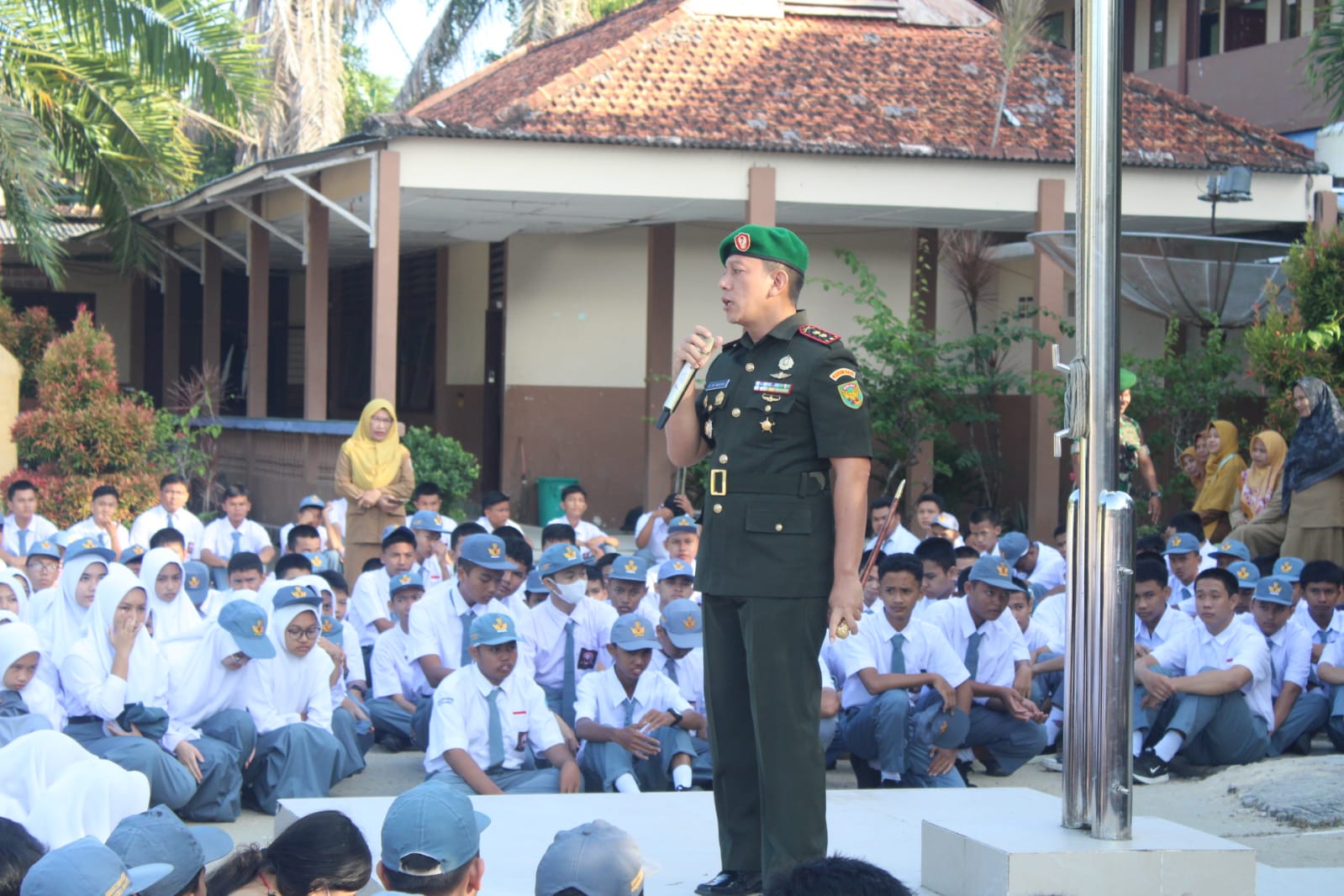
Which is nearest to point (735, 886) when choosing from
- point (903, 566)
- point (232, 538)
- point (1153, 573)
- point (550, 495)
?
point (903, 566)

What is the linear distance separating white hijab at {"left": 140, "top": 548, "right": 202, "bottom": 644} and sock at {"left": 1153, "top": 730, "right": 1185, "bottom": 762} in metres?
4.95

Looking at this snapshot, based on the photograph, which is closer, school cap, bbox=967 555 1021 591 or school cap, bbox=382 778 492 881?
school cap, bbox=382 778 492 881

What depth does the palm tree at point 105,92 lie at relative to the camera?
1173 centimetres

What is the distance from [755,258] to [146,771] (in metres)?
3.81

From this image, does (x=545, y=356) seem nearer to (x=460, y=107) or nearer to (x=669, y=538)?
(x=460, y=107)

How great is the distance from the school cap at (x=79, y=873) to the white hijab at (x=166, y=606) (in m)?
5.03

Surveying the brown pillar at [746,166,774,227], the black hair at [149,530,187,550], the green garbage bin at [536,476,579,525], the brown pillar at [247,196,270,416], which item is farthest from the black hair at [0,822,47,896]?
the brown pillar at [247,196,270,416]

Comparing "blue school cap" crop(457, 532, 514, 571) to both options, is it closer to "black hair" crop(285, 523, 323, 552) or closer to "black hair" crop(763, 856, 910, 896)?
"black hair" crop(285, 523, 323, 552)

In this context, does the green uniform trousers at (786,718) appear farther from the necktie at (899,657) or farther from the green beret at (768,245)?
the necktie at (899,657)

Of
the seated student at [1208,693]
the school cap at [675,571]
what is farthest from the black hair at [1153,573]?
the school cap at [675,571]

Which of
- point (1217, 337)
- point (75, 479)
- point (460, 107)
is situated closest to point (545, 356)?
point (460, 107)

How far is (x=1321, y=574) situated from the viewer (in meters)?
8.58

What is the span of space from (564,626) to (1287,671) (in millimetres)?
3835

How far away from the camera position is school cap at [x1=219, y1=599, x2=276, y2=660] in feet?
21.6
